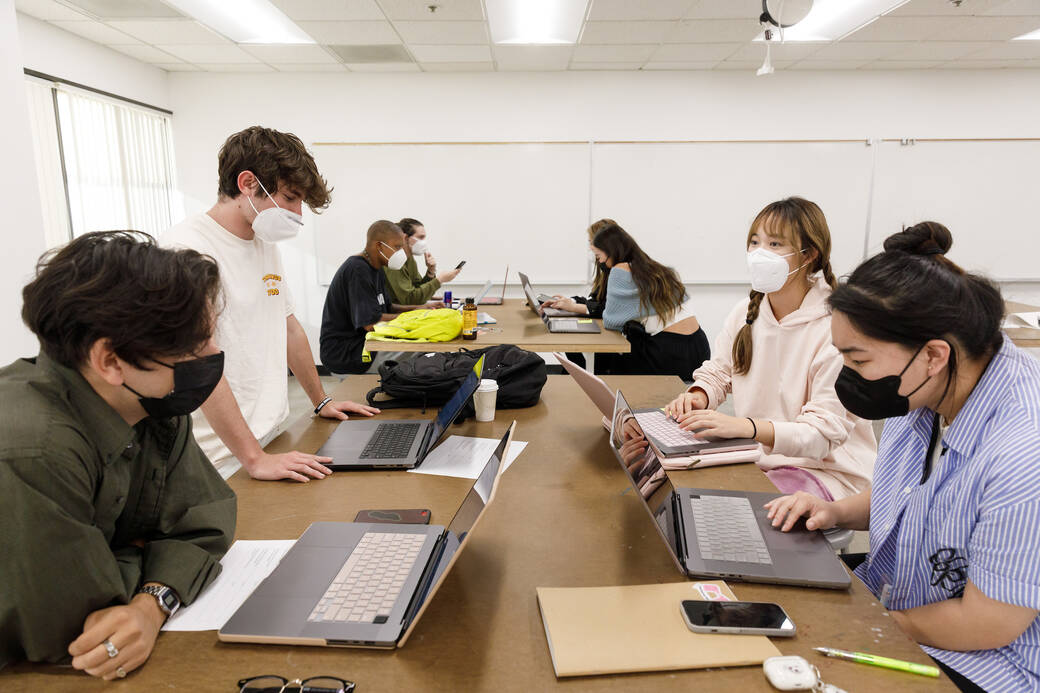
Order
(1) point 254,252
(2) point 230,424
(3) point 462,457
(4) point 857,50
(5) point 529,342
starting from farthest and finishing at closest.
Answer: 1. (4) point 857,50
2. (5) point 529,342
3. (1) point 254,252
4. (3) point 462,457
5. (2) point 230,424

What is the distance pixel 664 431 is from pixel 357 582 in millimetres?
A: 975

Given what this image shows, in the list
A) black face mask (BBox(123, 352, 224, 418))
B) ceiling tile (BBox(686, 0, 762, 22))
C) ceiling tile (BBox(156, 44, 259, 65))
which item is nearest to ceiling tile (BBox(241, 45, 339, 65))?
ceiling tile (BBox(156, 44, 259, 65))

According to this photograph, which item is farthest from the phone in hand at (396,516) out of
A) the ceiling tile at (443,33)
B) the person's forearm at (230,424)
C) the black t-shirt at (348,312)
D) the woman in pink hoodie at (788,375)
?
the ceiling tile at (443,33)

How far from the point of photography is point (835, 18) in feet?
13.2

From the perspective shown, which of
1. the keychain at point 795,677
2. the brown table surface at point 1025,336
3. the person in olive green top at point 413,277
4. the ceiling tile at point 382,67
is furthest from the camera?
the ceiling tile at point 382,67

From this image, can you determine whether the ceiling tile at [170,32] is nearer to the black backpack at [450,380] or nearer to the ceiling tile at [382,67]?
the ceiling tile at [382,67]

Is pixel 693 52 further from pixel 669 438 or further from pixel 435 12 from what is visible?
pixel 669 438

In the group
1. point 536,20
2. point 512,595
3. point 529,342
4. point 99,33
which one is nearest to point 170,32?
point 99,33

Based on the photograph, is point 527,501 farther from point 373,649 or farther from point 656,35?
point 656,35

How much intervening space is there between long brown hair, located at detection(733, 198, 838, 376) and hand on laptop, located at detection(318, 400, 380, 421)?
1180 millimetres

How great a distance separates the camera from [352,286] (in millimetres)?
3621

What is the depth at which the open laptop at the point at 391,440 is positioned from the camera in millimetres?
1510

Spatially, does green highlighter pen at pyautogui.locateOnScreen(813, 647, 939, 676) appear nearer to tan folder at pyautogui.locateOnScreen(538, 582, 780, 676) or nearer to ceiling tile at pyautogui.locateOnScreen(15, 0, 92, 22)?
tan folder at pyautogui.locateOnScreen(538, 582, 780, 676)

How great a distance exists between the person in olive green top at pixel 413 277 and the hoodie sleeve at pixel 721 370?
2.66 meters
